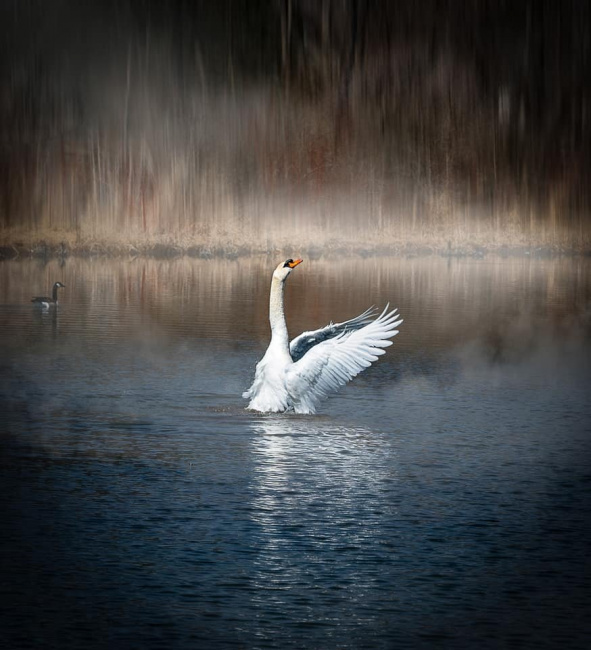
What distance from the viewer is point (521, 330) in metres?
32.9

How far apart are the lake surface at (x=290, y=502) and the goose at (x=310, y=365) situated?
31 centimetres

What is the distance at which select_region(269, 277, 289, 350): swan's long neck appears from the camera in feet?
56.3

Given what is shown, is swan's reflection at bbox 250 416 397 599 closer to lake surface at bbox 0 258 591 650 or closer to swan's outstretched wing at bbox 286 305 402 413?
lake surface at bbox 0 258 591 650

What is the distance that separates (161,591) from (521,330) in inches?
929

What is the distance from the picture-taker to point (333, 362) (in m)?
16.9

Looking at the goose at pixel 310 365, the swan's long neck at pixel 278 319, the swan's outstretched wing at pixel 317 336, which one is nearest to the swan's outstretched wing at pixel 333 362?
the goose at pixel 310 365

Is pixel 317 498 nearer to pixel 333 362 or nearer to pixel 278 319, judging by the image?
pixel 333 362

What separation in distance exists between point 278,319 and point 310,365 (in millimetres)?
945

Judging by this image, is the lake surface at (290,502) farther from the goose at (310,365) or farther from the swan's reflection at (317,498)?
the goose at (310,365)

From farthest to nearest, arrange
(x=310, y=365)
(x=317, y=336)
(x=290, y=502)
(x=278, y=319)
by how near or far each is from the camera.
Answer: (x=317, y=336) → (x=278, y=319) → (x=310, y=365) → (x=290, y=502)

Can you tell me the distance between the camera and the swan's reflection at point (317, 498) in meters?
10.8

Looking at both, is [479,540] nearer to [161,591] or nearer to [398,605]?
[398,605]

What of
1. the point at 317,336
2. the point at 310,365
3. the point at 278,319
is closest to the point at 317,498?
the point at 310,365

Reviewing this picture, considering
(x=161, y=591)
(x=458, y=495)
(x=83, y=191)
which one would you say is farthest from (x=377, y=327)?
(x=83, y=191)
